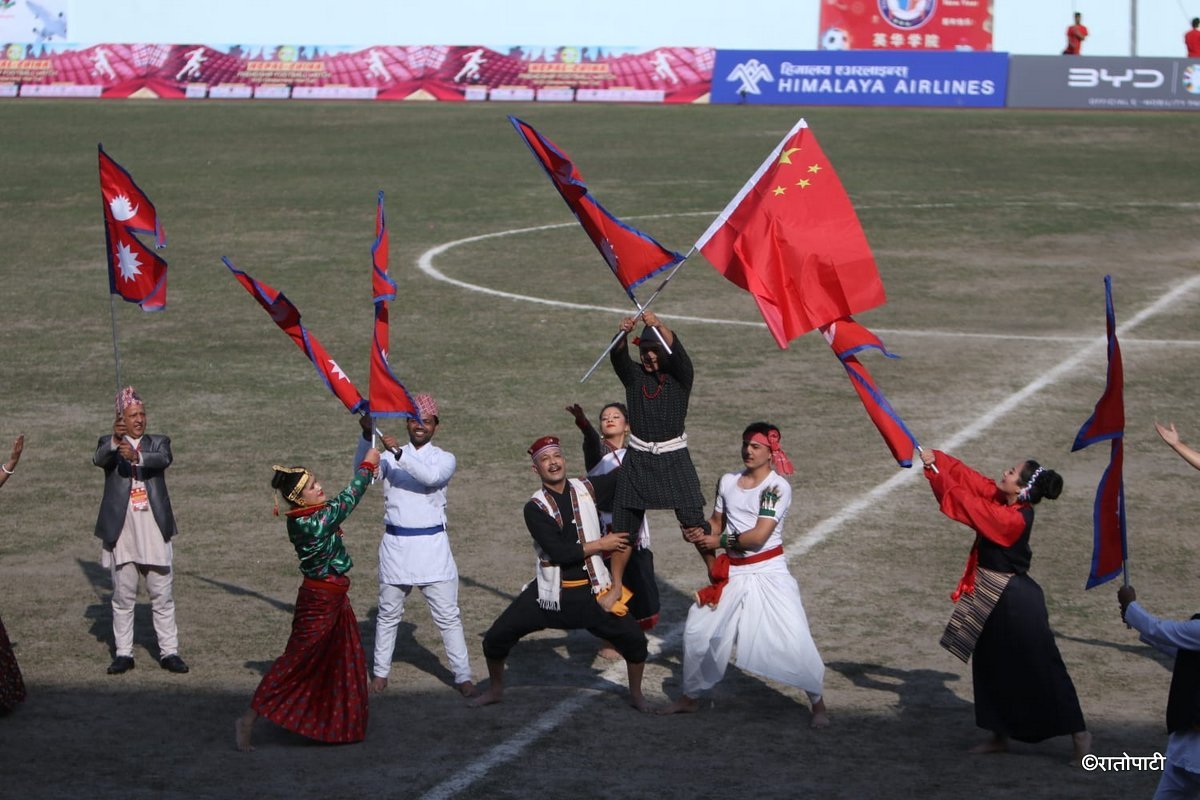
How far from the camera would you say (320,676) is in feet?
31.8

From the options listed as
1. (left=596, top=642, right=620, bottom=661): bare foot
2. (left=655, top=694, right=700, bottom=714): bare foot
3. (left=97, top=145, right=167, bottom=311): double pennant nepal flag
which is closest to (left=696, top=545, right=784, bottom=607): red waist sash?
(left=655, top=694, right=700, bottom=714): bare foot

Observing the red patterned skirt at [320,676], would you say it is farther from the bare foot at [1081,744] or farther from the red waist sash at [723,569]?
the bare foot at [1081,744]

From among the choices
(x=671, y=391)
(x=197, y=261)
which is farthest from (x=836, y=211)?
(x=197, y=261)

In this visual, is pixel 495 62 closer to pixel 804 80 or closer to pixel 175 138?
pixel 804 80

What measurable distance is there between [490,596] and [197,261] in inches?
631

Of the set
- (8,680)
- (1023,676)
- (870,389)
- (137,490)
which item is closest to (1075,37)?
(870,389)

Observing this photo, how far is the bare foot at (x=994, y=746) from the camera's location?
31.4 ft

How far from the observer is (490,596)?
490 inches

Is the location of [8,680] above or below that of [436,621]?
below

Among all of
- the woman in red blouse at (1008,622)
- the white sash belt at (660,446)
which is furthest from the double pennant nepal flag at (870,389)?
the white sash belt at (660,446)

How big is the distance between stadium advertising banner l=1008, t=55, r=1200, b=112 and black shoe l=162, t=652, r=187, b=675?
41.1 metres

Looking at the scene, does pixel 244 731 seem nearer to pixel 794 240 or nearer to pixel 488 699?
pixel 488 699

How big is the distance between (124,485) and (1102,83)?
41.6 meters

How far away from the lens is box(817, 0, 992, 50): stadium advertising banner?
174 feet
